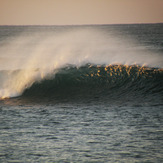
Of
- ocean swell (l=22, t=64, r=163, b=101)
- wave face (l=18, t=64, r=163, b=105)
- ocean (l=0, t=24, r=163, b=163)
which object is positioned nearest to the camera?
ocean (l=0, t=24, r=163, b=163)

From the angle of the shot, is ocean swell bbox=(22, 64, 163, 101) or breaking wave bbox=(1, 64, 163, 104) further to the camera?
ocean swell bbox=(22, 64, 163, 101)

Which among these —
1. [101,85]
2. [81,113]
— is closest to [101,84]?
[101,85]

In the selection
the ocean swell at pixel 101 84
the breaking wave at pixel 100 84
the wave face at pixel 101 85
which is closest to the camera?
the wave face at pixel 101 85

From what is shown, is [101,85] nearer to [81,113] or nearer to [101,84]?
[101,84]

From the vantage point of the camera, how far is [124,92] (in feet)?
45.6

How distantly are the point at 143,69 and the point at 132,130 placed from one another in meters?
9.54

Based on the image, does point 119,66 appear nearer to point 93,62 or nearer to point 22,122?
point 93,62

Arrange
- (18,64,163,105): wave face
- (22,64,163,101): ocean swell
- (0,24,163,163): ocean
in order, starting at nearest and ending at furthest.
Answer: (0,24,163,163): ocean < (18,64,163,105): wave face < (22,64,163,101): ocean swell

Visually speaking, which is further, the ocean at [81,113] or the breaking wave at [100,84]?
the breaking wave at [100,84]

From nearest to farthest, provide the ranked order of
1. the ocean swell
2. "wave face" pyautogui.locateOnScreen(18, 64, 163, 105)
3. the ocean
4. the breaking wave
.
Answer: the ocean, "wave face" pyautogui.locateOnScreen(18, 64, 163, 105), the breaking wave, the ocean swell

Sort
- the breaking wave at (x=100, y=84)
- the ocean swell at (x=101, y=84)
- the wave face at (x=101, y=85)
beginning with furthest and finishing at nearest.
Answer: the ocean swell at (x=101, y=84) < the breaking wave at (x=100, y=84) < the wave face at (x=101, y=85)

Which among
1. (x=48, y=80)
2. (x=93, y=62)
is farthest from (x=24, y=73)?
(x=93, y=62)

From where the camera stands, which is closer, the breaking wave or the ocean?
the ocean

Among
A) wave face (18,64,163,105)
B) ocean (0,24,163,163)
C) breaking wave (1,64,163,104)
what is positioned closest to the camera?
ocean (0,24,163,163)
